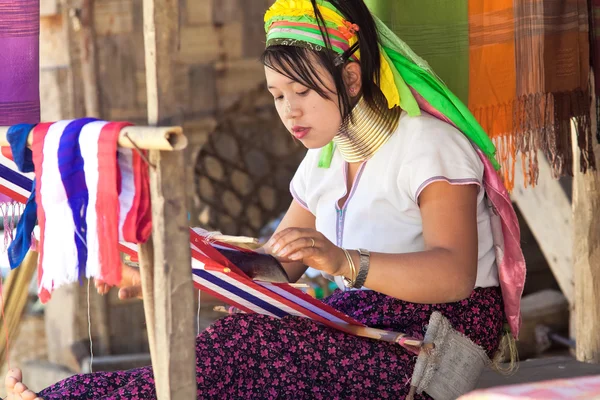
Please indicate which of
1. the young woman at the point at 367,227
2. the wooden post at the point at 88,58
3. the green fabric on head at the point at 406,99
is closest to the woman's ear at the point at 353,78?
the young woman at the point at 367,227

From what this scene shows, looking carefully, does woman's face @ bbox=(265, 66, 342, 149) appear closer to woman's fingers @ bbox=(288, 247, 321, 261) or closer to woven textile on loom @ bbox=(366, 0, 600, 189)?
woman's fingers @ bbox=(288, 247, 321, 261)

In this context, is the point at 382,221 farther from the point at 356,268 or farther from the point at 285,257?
the point at 285,257

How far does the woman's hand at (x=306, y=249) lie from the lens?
2082 millimetres

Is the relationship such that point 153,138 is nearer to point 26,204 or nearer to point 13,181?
point 26,204

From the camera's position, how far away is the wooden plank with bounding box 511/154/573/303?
4699 mm

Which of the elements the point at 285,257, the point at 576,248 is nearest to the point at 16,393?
the point at 285,257

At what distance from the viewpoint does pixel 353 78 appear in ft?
8.44

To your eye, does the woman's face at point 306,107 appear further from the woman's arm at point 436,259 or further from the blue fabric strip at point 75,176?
the blue fabric strip at point 75,176

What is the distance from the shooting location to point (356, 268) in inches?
89.3

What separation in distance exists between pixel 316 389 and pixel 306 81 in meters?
0.82

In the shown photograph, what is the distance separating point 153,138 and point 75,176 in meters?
0.23

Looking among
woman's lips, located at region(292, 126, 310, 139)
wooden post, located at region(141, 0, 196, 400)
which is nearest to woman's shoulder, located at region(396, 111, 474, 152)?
woman's lips, located at region(292, 126, 310, 139)

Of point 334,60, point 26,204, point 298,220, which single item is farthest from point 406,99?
point 26,204

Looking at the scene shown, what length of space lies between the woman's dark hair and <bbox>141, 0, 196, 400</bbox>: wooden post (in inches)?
25.1
